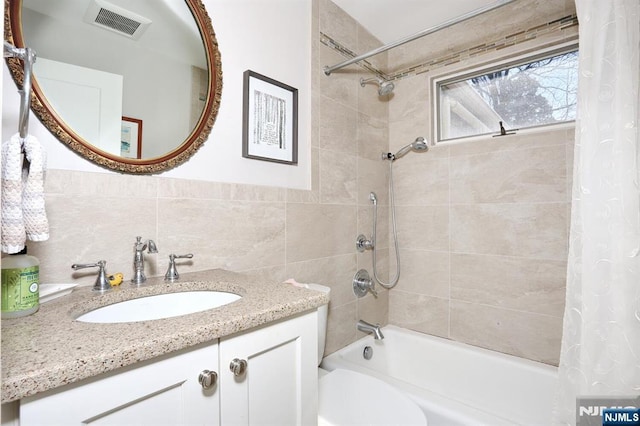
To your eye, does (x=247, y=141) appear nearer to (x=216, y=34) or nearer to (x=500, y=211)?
(x=216, y=34)

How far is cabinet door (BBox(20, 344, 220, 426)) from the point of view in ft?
1.73

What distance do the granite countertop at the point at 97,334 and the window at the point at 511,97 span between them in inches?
67.0

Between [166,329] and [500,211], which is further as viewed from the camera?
[500,211]

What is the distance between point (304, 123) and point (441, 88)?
1.09 meters

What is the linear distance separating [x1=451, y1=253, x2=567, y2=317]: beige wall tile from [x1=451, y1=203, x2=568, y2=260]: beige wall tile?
0.05 meters

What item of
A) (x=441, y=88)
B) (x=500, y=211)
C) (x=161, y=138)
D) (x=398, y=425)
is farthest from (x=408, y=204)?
(x=161, y=138)

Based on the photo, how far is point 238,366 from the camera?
29.4 inches

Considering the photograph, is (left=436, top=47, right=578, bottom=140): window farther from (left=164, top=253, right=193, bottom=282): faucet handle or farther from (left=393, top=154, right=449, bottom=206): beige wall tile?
(left=164, top=253, right=193, bottom=282): faucet handle

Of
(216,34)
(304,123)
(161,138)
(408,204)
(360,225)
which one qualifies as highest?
(216,34)

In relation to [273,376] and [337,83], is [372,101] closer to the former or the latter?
[337,83]

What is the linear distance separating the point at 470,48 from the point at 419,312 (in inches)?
68.0

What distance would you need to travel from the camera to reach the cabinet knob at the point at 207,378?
2.26 ft

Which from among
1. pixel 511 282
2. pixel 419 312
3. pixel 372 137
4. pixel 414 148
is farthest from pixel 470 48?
pixel 419 312

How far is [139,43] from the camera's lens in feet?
3.76
